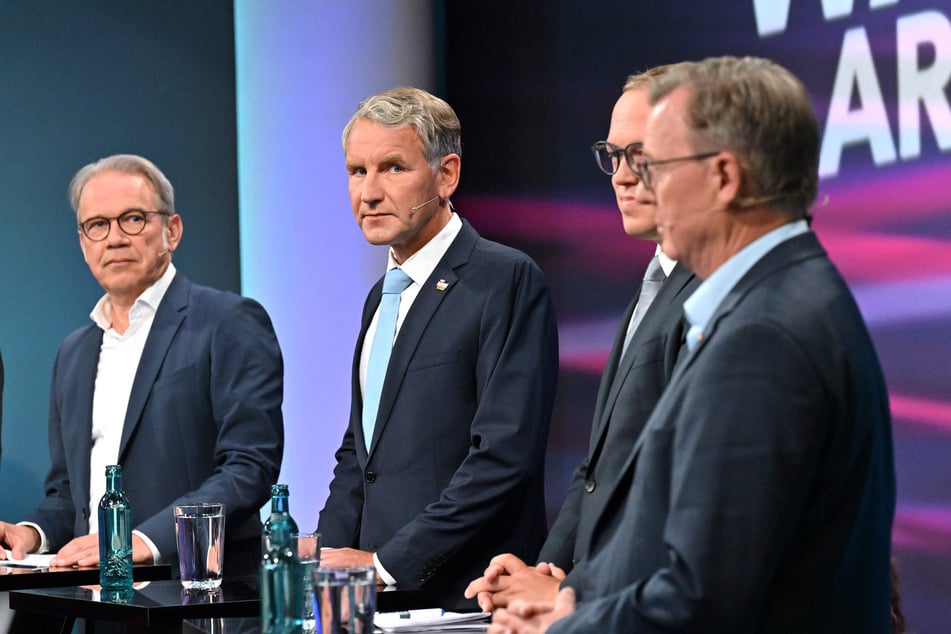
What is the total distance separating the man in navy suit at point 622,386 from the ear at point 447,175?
0.67 metres

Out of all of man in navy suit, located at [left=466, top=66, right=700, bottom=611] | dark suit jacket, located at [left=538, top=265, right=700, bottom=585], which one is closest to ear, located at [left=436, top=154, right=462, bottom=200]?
man in navy suit, located at [left=466, top=66, right=700, bottom=611]

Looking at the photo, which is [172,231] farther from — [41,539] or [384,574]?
[384,574]

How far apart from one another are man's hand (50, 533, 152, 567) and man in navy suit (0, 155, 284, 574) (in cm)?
24

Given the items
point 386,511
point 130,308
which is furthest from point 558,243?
point 386,511

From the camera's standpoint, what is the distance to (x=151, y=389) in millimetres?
3797

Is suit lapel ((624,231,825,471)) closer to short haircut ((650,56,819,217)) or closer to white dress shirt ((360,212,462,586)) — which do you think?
short haircut ((650,56,819,217))

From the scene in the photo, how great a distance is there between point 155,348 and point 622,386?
177 centimetres

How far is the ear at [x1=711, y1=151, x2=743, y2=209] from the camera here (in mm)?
1811

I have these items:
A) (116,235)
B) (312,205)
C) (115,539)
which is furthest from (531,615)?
(312,205)

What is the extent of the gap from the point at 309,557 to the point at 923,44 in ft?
8.00

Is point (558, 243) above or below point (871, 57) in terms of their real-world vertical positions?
below

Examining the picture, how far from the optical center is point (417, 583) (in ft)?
9.65

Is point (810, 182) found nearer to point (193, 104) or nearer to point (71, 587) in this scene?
point (71, 587)

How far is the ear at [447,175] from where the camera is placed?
3344 mm
